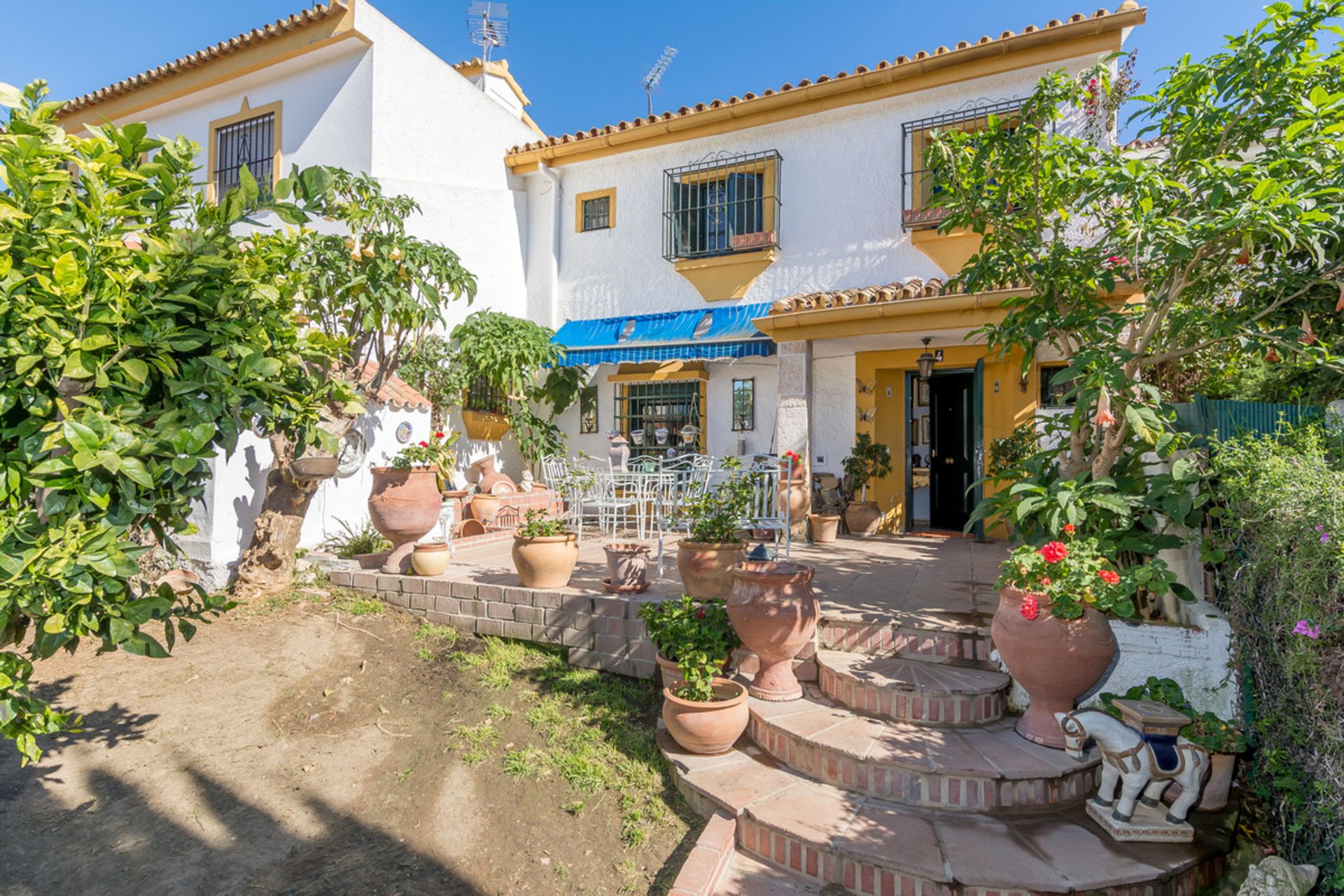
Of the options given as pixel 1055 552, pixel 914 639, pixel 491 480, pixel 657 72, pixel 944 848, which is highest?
pixel 657 72

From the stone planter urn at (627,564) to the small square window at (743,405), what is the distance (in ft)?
19.3

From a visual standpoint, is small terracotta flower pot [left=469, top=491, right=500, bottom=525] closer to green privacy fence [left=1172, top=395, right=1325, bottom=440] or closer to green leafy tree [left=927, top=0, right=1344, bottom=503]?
green leafy tree [left=927, top=0, right=1344, bottom=503]

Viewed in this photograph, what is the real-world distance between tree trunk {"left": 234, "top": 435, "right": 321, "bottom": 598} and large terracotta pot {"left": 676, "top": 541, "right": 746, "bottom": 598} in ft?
14.0

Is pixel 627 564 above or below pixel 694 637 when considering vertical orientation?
above

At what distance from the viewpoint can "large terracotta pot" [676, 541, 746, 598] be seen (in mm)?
5480

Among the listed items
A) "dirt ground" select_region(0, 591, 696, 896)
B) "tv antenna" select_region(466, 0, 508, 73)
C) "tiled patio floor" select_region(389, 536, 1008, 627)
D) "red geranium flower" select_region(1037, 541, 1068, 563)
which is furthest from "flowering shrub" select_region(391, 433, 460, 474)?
"tv antenna" select_region(466, 0, 508, 73)

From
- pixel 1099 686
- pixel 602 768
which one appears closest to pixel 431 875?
pixel 602 768

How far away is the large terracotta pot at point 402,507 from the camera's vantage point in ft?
23.6

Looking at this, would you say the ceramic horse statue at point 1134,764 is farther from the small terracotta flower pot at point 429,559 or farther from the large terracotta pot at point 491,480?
the large terracotta pot at point 491,480

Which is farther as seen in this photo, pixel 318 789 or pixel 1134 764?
pixel 318 789

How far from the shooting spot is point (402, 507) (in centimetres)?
718

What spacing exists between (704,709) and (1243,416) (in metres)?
3.85

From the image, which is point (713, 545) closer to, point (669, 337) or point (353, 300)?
point (353, 300)

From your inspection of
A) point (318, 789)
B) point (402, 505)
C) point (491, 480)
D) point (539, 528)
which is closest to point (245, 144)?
point (491, 480)
